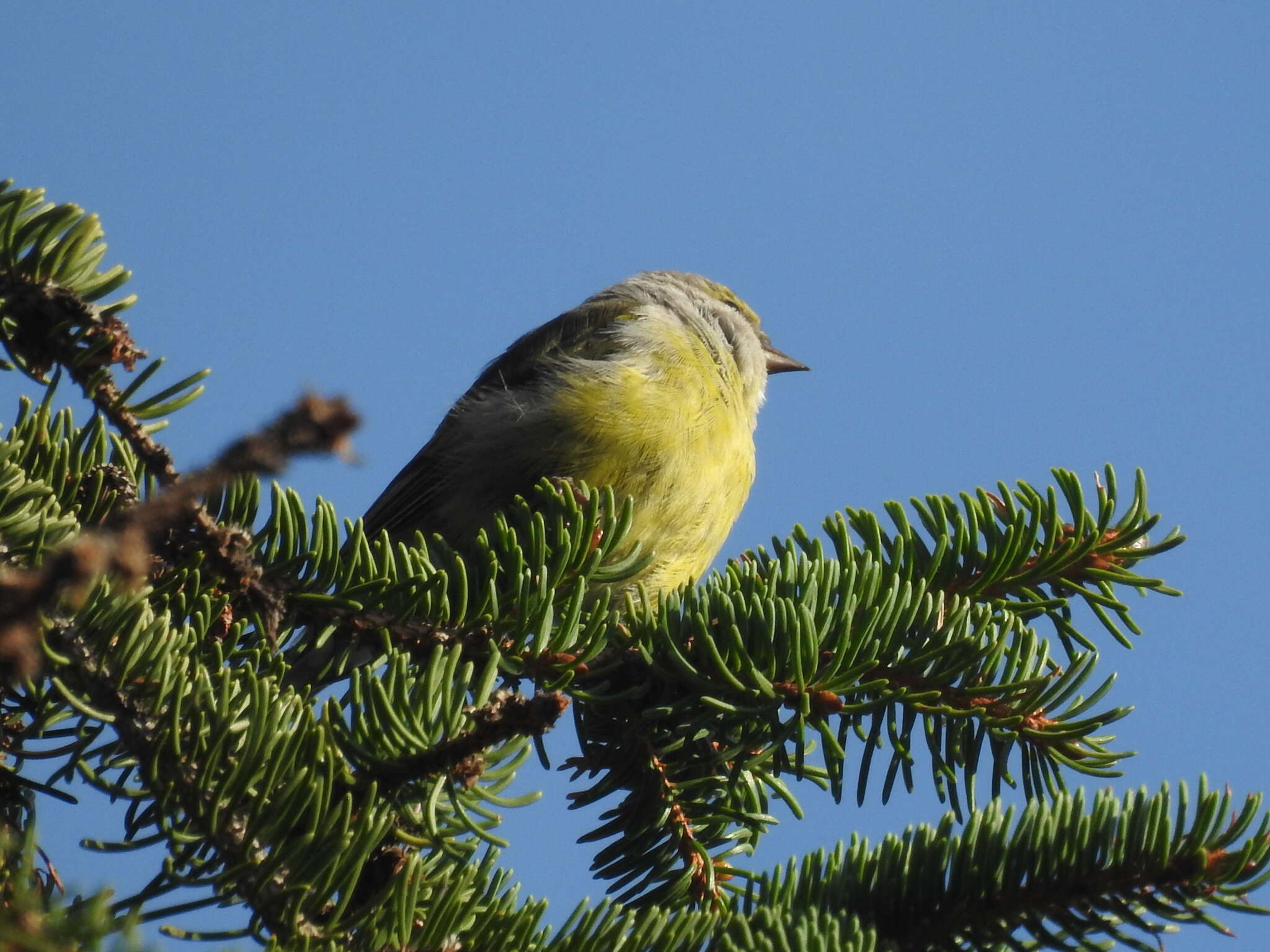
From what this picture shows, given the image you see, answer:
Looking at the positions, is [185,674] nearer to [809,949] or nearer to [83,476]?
[83,476]

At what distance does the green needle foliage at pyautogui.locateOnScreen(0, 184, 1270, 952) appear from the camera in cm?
165

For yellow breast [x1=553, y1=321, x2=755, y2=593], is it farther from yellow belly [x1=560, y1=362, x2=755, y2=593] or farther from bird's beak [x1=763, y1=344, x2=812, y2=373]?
bird's beak [x1=763, y1=344, x2=812, y2=373]

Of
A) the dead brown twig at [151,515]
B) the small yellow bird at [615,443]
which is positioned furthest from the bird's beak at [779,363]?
the dead brown twig at [151,515]

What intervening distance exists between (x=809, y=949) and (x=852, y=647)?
78cm

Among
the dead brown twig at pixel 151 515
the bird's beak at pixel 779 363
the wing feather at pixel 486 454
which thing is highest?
the bird's beak at pixel 779 363

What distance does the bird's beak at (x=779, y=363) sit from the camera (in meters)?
6.38

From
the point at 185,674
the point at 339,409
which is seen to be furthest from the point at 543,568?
the point at 339,409

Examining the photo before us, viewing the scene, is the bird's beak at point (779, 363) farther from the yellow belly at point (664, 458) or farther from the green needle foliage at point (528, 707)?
the green needle foliage at point (528, 707)

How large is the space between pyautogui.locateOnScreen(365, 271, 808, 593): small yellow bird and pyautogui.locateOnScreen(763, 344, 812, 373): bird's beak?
1229mm

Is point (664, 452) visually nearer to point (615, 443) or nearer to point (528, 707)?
point (615, 443)

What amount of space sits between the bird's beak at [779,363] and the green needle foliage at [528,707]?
350 cm

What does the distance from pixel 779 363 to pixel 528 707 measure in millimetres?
4937

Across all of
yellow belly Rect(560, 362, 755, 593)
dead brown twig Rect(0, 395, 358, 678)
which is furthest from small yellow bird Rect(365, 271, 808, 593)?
dead brown twig Rect(0, 395, 358, 678)

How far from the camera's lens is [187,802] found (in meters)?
1.65
